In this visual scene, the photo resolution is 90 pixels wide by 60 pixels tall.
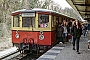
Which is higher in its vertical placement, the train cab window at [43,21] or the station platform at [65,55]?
the train cab window at [43,21]

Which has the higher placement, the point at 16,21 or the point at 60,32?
the point at 16,21

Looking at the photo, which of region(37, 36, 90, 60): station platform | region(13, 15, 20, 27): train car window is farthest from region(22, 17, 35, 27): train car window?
region(37, 36, 90, 60): station platform

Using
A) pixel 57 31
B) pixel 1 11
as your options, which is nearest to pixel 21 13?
pixel 57 31

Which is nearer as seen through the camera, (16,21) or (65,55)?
(65,55)

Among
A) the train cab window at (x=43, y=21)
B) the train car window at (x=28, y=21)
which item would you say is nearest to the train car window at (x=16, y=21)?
the train car window at (x=28, y=21)

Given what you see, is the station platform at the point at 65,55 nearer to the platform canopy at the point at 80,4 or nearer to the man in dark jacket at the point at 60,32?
the man in dark jacket at the point at 60,32

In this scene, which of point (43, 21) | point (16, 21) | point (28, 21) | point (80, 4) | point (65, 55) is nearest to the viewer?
point (65, 55)

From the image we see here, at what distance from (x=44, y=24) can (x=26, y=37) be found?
53.5 inches

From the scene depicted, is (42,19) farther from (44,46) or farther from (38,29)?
(44,46)

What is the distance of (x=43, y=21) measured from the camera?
1408 cm

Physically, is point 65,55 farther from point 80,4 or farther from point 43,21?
point 80,4

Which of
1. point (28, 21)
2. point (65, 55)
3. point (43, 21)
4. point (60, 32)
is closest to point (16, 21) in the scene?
point (28, 21)

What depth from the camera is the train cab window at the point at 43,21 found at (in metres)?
14.0

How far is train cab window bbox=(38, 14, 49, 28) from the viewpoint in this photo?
45.9ft
